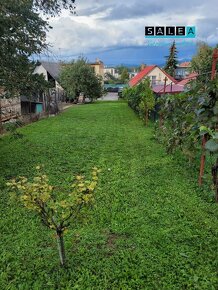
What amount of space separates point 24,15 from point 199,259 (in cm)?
483

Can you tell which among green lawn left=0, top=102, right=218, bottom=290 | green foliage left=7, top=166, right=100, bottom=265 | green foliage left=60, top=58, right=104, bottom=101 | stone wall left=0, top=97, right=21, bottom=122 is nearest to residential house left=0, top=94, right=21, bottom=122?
stone wall left=0, top=97, right=21, bottom=122

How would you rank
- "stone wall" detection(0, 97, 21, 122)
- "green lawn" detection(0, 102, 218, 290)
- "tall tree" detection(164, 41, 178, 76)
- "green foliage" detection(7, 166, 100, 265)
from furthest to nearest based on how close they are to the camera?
"tall tree" detection(164, 41, 178, 76) → "stone wall" detection(0, 97, 21, 122) → "green lawn" detection(0, 102, 218, 290) → "green foliage" detection(7, 166, 100, 265)

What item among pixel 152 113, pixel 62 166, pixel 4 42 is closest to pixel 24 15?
pixel 4 42

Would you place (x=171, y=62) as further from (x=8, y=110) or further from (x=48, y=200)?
(x=48, y=200)

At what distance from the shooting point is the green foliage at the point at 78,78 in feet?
97.0

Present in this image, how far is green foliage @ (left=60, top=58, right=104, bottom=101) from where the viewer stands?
2958 cm

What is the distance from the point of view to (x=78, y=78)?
97.7 ft

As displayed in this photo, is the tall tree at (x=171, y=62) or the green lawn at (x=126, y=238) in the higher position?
the tall tree at (x=171, y=62)

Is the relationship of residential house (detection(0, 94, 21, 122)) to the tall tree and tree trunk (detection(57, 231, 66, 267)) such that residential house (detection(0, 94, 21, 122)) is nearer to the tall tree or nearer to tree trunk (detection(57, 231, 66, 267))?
tree trunk (detection(57, 231, 66, 267))

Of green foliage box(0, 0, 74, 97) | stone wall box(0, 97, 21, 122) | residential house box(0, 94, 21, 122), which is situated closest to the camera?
green foliage box(0, 0, 74, 97)

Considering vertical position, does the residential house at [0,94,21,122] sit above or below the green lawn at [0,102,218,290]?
above

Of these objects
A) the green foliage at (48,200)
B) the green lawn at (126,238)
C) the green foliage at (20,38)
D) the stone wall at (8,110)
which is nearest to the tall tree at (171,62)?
the stone wall at (8,110)

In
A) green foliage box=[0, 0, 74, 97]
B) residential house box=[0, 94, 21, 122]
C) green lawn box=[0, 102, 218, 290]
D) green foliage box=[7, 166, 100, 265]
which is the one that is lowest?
green lawn box=[0, 102, 218, 290]

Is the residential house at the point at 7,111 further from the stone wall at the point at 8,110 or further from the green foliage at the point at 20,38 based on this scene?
the green foliage at the point at 20,38
